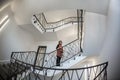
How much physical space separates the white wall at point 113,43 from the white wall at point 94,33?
0.15 ft

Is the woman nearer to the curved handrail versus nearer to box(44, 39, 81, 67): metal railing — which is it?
box(44, 39, 81, 67): metal railing

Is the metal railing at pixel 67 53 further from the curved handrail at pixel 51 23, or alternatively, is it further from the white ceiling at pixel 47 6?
the white ceiling at pixel 47 6

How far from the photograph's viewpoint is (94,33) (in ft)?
6.83

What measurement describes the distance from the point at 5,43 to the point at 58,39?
433 millimetres

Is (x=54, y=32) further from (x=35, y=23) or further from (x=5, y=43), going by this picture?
(x=5, y=43)

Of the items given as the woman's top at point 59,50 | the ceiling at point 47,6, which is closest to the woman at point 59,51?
the woman's top at point 59,50

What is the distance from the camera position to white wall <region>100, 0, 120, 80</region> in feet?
6.09

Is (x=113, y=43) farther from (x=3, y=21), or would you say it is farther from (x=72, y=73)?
(x=3, y=21)

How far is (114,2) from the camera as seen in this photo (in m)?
1.96

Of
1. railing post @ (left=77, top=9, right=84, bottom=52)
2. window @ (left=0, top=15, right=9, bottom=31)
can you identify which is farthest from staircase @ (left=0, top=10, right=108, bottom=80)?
window @ (left=0, top=15, right=9, bottom=31)

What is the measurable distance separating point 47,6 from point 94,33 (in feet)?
1.53

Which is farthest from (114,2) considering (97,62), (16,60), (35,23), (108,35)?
(16,60)

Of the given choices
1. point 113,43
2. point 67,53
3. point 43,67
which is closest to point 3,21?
point 43,67

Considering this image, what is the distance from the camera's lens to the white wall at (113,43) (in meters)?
1.86
